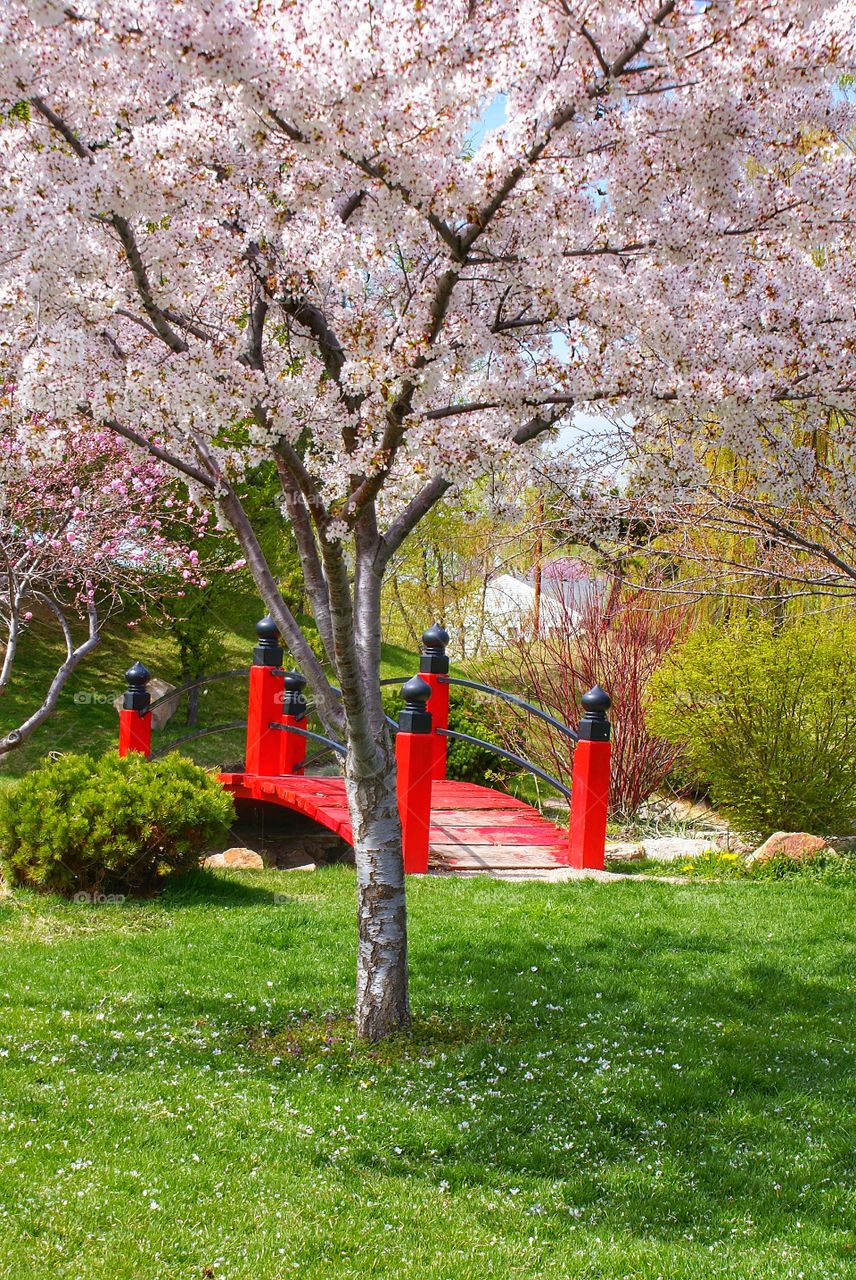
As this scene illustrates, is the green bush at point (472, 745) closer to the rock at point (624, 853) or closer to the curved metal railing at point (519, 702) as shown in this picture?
the curved metal railing at point (519, 702)

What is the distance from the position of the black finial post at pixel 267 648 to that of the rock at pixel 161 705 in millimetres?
4483

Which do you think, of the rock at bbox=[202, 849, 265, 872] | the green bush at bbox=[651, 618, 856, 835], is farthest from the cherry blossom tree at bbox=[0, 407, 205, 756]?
the green bush at bbox=[651, 618, 856, 835]

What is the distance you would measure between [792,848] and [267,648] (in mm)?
4499

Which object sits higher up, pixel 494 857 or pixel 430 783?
pixel 430 783

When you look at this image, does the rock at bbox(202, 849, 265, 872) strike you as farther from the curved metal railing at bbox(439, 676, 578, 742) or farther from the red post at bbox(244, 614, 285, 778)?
the curved metal railing at bbox(439, 676, 578, 742)

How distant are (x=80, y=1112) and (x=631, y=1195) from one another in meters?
1.89

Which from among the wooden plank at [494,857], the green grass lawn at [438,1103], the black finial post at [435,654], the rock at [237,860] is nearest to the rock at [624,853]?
the wooden plank at [494,857]

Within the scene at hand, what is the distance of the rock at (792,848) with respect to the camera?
8195 millimetres

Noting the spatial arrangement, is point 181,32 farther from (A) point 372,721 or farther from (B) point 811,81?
(A) point 372,721

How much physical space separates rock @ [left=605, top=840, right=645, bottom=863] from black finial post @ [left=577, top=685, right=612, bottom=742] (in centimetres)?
101

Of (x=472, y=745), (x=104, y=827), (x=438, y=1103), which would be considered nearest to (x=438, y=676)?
(x=472, y=745)

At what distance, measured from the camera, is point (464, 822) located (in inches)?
367

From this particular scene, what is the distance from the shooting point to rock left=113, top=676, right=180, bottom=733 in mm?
14430

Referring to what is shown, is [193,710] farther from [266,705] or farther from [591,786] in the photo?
[591,786]
